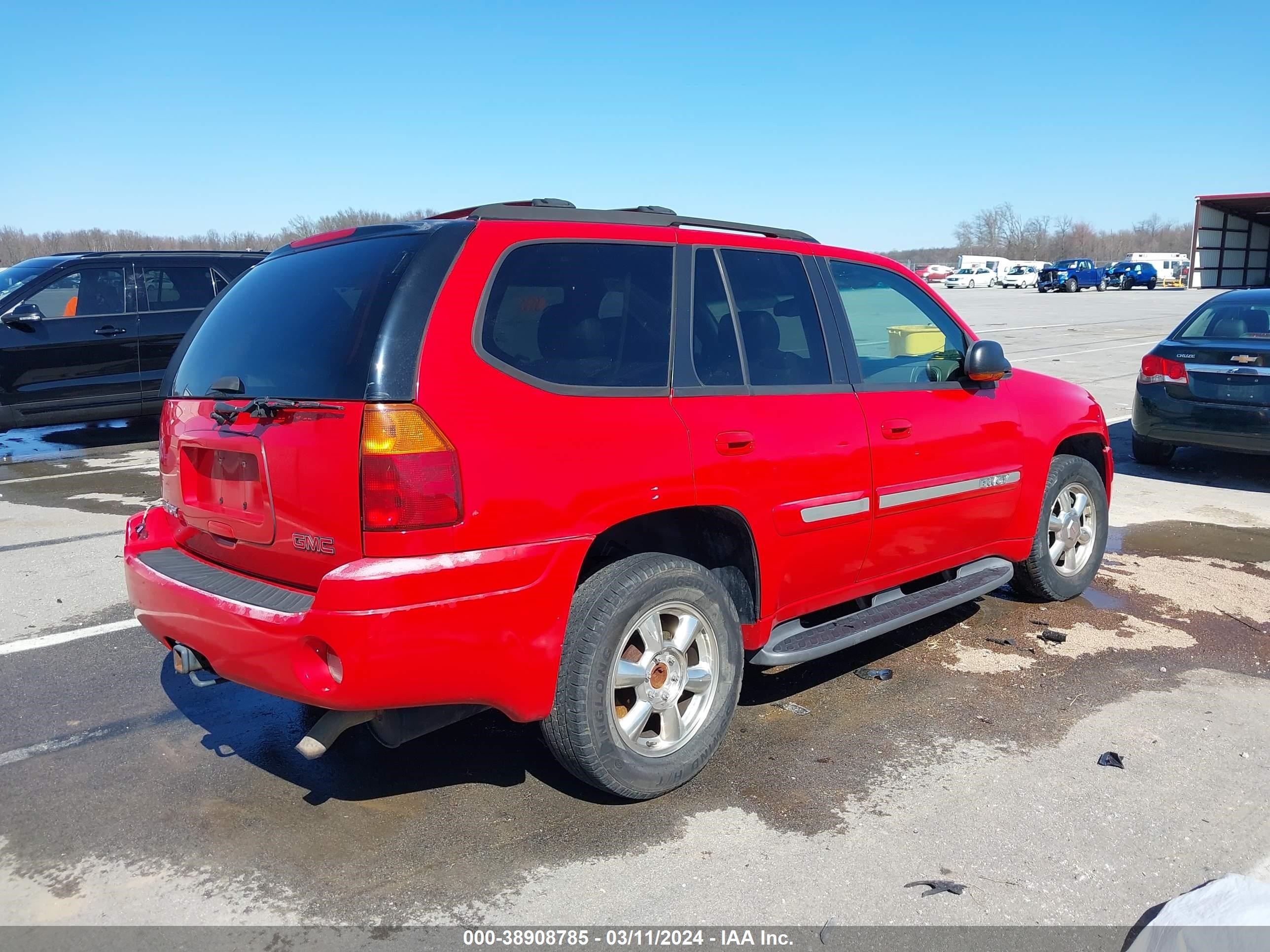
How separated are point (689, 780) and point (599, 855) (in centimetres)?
56

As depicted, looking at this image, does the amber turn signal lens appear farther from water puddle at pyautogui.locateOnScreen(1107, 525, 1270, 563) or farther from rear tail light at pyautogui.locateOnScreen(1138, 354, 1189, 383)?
rear tail light at pyautogui.locateOnScreen(1138, 354, 1189, 383)

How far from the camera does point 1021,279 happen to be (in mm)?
66812

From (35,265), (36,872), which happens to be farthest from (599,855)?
(35,265)

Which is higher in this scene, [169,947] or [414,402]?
[414,402]

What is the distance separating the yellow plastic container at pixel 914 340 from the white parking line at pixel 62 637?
385 cm

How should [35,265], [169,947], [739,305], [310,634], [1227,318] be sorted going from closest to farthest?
[169,947], [310,634], [739,305], [1227,318], [35,265]

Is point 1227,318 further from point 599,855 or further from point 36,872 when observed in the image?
point 36,872

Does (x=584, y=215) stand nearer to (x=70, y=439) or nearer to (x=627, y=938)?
(x=627, y=938)

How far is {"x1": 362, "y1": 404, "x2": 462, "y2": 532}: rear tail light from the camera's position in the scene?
9.30ft

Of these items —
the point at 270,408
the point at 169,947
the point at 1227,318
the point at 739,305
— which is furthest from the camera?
the point at 1227,318

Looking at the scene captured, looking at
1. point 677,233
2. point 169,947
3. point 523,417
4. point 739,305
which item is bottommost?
point 169,947

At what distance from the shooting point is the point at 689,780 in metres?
3.58

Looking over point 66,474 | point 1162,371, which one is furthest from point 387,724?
point 66,474

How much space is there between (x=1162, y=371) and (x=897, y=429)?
224 inches
